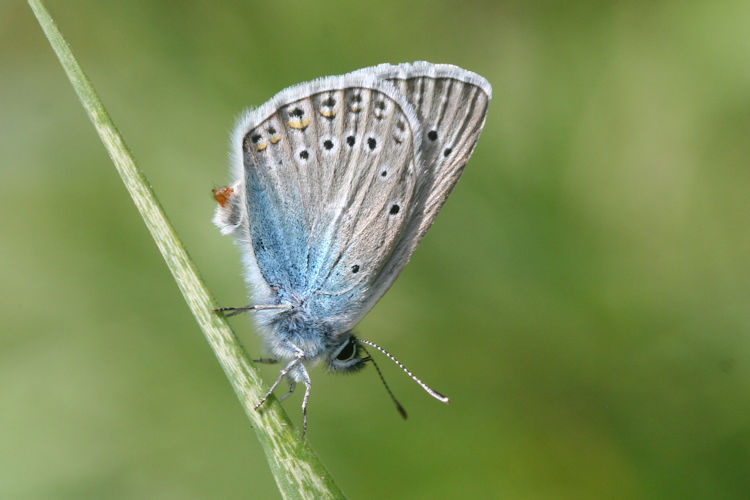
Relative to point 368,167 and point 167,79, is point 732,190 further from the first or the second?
point 167,79

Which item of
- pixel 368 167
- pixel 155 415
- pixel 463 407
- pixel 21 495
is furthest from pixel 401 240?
pixel 21 495

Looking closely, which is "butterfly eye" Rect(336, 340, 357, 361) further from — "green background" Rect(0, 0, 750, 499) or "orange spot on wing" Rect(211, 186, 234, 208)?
"orange spot on wing" Rect(211, 186, 234, 208)

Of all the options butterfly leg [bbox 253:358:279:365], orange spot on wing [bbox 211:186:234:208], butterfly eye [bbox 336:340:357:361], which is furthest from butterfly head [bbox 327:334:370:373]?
orange spot on wing [bbox 211:186:234:208]

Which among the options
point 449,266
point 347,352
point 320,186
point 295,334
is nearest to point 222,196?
point 320,186

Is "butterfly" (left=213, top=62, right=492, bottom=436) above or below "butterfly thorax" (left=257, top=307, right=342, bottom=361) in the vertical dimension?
above

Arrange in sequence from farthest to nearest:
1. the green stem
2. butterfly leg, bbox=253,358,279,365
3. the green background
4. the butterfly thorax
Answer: the green background < butterfly leg, bbox=253,358,279,365 < the butterfly thorax < the green stem

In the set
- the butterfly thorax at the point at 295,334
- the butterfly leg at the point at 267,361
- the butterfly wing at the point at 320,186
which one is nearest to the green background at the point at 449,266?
the butterfly leg at the point at 267,361

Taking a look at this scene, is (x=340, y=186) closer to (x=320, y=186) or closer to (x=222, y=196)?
(x=320, y=186)
